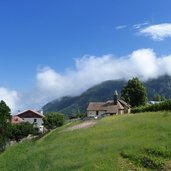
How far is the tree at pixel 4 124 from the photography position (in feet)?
278

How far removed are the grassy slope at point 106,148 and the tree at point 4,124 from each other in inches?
976

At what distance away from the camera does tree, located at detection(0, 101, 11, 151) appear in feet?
278

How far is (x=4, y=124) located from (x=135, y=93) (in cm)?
5921

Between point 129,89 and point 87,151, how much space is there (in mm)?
95530

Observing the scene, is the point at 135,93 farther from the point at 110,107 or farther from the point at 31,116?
the point at 31,116

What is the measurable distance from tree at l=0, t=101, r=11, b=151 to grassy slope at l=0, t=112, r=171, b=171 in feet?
81.3

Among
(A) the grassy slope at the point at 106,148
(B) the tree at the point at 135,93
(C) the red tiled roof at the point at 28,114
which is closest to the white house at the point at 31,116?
(C) the red tiled roof at the point at 28,114

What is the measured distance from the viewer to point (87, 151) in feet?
142

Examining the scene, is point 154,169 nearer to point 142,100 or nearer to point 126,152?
point 126,152

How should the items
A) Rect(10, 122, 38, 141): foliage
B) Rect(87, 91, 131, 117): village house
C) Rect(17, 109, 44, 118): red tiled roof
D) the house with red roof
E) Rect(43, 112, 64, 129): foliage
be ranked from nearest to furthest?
Rect(10, 122, 38, 141): foliage
Rect(87, 91, 131, 117): village house
Rect(43, 112, 64, 129): foliage
the house with red roof
Rect(17, 109, 44, 118): red tiled roof

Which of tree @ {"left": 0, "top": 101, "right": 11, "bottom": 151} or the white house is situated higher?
the white house

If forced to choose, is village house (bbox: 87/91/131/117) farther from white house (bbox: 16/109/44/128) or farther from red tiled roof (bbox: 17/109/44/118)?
red tiled roof (bbox: 17/109/44/118)

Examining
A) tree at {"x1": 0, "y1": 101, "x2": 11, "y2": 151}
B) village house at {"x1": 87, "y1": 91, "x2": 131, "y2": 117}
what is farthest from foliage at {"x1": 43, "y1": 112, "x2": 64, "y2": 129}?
tree at {"x1": 0, "y1": 101, "x2": 11, "y2": 151}

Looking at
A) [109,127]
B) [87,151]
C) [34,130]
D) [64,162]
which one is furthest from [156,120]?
[34,130]
